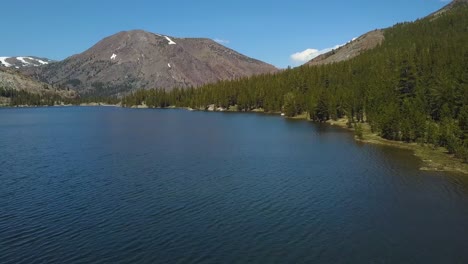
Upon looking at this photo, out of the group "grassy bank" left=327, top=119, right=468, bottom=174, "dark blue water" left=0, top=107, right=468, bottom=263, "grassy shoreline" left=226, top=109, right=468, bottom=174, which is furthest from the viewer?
"grassy bank" left=327, top=119, right=468, bottom=174

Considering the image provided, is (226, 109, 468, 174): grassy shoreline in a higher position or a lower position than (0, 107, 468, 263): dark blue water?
higher

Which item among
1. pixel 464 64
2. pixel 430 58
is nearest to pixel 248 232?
pixel 464 64

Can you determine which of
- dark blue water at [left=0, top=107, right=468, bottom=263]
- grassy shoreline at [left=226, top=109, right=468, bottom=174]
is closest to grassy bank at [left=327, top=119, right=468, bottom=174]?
grassy shoreline at [left=226, top=109, right=468, bottom=174]

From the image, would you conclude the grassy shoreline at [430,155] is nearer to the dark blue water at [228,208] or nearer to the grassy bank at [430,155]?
the grassy bank at [430,155]

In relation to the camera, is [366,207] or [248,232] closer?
[248,232]

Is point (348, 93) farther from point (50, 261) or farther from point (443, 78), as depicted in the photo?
point (50, 261)

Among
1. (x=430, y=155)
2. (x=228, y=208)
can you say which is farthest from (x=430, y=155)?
(x=228, y=208)

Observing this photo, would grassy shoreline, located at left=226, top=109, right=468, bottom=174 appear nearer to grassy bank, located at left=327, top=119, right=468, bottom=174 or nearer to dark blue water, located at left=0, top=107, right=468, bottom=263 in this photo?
grassy bank, located at left=327, top=119, right=468, bottom=174

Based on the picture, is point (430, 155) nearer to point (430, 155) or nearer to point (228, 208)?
point (430, 155)

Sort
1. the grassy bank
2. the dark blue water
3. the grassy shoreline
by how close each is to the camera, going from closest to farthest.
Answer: the dark blue water, the grassy shoreline, the grassy bank

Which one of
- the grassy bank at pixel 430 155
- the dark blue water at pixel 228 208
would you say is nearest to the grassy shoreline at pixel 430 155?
the grassy bank at pixel 430 155
